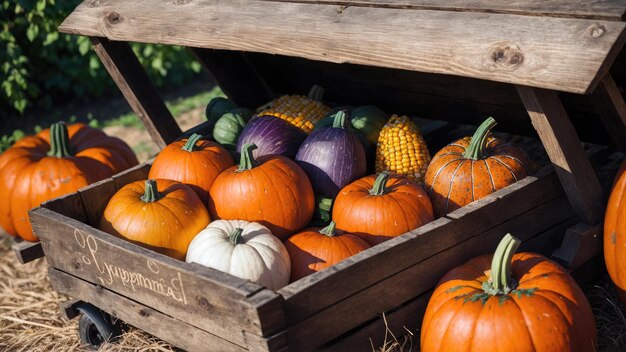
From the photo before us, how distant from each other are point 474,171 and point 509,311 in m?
0.78

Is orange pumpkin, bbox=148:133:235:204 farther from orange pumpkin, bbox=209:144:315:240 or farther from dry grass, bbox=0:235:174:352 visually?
dry grass, bbox=0:235:174:352

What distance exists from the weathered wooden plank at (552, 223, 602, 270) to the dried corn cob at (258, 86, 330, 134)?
140 cm

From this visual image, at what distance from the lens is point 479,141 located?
3.33 meters

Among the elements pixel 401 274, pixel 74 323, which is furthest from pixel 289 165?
pixel 74 323

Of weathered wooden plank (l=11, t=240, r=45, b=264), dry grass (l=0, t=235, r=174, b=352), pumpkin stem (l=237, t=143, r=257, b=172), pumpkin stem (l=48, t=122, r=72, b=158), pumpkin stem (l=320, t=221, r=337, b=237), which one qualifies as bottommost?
dry grass (l=0, t=235, r=174, b=352)

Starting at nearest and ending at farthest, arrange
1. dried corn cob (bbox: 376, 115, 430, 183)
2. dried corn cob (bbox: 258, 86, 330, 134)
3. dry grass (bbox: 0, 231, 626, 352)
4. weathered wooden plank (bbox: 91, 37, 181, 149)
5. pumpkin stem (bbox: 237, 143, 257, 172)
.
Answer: dry grass (bbox: 0, 231, 626, 352) → pumpkin stem (bbox: 237, 143, 257, 172) → dried corn cob (bbox: 376, 115, 430, 183) → dried corn cob (bbox: 258, 86, 330, 134) → weathered wooden plank (bbox: 91, 37, 181, 149)

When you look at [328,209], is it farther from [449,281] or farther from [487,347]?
[487,347]

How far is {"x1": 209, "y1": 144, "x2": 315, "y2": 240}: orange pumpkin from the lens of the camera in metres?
3.35

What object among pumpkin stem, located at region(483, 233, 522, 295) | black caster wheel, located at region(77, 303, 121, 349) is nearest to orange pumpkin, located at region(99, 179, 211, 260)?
black caster wheel, located at region(77, 303, 121, 349)

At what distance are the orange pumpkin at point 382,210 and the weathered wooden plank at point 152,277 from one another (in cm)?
69

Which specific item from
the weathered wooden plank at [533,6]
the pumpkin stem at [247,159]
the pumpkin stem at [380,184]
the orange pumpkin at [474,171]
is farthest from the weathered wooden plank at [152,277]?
the weathered wooden plank at [533,6]

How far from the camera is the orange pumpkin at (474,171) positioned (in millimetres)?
3316

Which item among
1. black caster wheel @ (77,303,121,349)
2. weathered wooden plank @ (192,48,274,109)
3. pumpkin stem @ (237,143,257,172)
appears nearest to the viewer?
pumpkin stem @ (237,143,257,172)

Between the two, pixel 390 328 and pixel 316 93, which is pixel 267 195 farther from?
pixel 316 93
